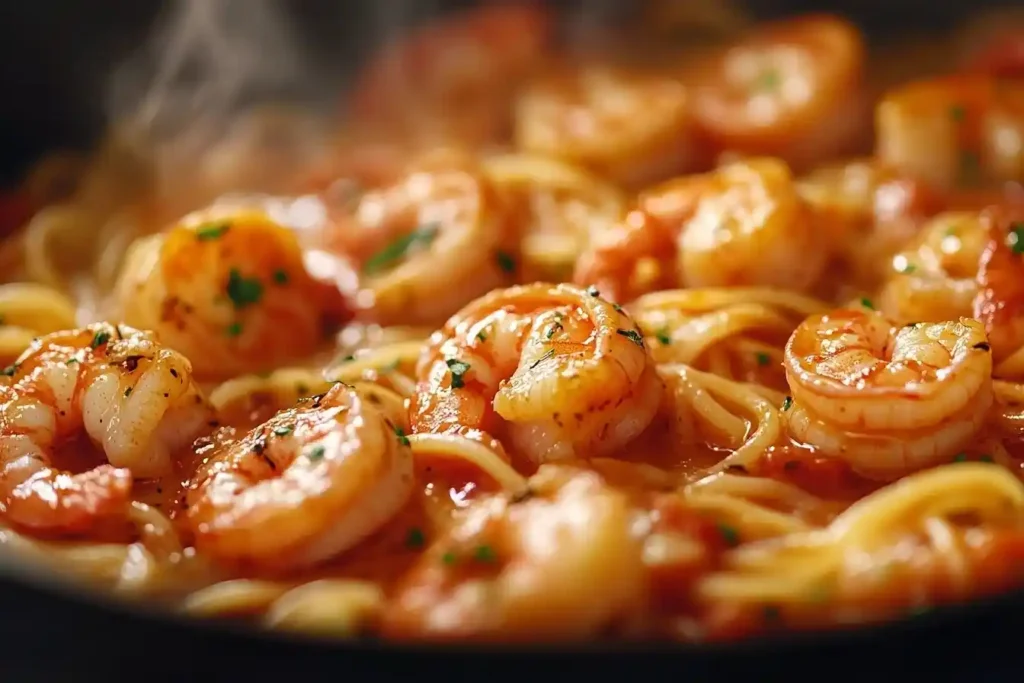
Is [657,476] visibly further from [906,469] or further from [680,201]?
Answer: [680,201]

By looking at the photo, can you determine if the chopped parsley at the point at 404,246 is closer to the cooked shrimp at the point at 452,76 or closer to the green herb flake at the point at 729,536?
the cooked shrimp at the point at 452,76

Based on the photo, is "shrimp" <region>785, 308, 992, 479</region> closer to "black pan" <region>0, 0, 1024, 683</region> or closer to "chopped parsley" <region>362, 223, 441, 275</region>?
"black pan" <region>0, 0, 1024, 683</region>

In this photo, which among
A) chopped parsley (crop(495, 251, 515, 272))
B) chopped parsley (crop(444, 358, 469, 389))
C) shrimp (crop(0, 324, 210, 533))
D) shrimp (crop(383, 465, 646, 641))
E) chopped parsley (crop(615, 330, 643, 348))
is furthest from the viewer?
chopped parsley (crop(495, 251, 515, 272))

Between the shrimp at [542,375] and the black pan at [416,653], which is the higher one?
the shrimp at [542,375]

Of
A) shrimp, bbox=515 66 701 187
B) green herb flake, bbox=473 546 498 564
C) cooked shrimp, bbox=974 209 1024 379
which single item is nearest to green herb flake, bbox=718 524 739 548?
green herb flake, bbox=473 546 498 564

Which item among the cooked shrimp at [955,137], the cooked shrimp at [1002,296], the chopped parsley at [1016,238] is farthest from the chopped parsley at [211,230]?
the cooked shrimp at [955,137]

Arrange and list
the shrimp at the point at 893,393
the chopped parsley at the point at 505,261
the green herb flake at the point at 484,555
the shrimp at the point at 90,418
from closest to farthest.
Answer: the green herb flake at the point at 484,555, the shrimp at the point at 893,393, the shrimp at the point at 90,418, the chopped parsley at the point at 505,261
